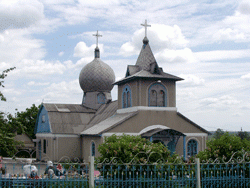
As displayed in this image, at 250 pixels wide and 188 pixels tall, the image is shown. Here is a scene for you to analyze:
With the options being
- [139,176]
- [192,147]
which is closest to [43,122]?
[192,147]

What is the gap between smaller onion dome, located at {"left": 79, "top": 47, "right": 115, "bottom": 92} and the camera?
32281 millimetres

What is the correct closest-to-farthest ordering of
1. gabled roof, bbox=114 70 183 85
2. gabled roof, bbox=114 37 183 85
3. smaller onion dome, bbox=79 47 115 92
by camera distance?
1. gabled roof, bbox=114 70 183 85
2. gabled roof, bbox=114 37 183 85
3. smaller onion dome, bbox=79 47 115 92

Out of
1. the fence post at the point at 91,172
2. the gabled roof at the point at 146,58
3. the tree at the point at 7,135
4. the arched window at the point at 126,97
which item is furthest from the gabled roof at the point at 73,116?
the fence post at the point at 91,172

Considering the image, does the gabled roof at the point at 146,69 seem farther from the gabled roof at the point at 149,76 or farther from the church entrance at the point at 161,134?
the church entrance at the point at 161,134

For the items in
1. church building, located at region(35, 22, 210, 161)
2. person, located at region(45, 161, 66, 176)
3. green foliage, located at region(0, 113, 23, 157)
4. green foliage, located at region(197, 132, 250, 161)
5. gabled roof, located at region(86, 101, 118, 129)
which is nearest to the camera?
person, located at region(45, 161, 66, 176)

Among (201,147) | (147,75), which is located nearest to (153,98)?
(147,75)

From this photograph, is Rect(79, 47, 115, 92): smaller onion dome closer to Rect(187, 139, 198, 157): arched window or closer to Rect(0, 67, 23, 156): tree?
Rect(187, 139, 198, 157): arched window

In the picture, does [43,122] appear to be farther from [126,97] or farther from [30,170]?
[30,170]

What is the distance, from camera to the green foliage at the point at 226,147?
11.8 meters

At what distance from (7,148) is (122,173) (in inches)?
289

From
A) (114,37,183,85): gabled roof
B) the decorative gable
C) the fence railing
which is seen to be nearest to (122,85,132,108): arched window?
(114,37,183,85): gabled roof

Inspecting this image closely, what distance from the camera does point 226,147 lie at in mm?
11977

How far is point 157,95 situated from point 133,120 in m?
2.50

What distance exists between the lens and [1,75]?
618 inches
